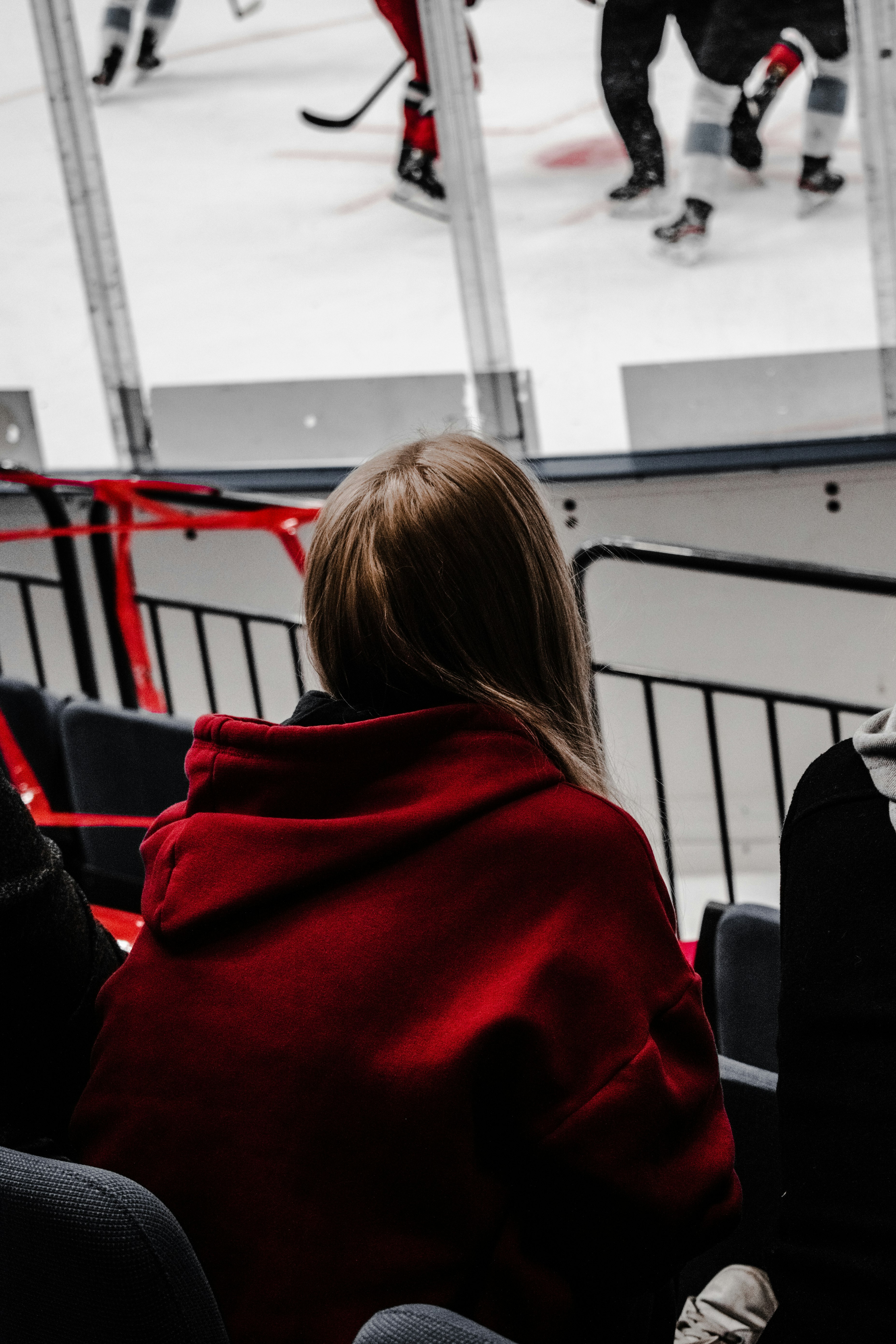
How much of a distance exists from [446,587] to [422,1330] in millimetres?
552

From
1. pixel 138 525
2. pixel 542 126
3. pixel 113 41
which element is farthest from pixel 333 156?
pixel 138 525

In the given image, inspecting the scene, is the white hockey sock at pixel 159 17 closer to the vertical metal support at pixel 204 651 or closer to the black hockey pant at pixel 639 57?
the black hockey pant at pixel 639 57

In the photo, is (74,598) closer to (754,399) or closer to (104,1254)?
(754,399)

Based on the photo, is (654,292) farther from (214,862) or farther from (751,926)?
(214,862)

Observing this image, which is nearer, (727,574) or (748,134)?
(727,574)

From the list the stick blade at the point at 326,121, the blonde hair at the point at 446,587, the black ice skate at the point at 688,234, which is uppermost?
the stick blade at the point at 326,121

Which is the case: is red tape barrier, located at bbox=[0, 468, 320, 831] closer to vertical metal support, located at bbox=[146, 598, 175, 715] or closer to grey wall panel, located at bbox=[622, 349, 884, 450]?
vertical metal support, located at bbox=[146, 598, 175, 715]

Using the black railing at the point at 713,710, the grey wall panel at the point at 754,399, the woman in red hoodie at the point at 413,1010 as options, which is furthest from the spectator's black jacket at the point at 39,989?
the grey wall panel at the point at 754,399

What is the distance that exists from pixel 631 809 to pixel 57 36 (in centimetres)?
368

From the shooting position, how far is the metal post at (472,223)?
12.4 feet

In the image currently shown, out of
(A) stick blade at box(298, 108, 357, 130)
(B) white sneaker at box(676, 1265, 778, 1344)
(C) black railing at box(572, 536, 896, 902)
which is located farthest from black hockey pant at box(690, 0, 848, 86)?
(B) white sneaker at box(676, 1265, 778, 1344)

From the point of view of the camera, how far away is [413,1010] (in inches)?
36.3

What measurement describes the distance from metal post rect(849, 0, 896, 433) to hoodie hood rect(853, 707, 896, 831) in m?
2.94

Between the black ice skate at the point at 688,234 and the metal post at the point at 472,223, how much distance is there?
518 millimetres
